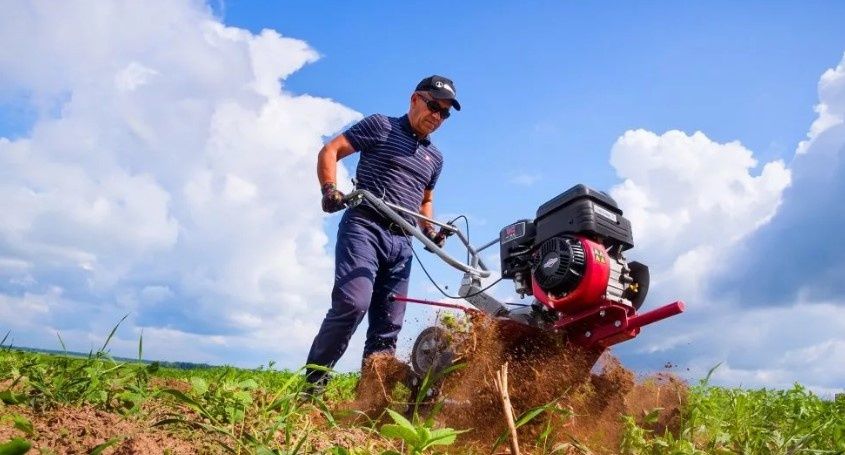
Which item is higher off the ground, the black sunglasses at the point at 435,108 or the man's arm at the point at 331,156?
the black sunglasses at the point at 435,108

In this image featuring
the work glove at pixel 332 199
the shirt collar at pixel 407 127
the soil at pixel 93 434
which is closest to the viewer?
the soil at pixel 93 434

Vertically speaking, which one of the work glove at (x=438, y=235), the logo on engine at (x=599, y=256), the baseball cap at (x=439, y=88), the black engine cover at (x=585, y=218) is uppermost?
the baseball cap at (x=439, y=88)

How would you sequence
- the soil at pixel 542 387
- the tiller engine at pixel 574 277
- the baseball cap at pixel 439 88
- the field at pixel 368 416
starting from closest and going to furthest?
1. the field at pixel 368 416
2. the soil at pixel 542 387
3. the tiller engine at pixel 574 277
4. the baseball cap at pixel 439 88

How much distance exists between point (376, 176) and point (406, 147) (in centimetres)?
37

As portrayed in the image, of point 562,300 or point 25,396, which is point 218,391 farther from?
point 562,300

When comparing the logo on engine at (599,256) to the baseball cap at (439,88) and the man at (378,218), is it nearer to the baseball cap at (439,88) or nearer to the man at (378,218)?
the man at (378,218)

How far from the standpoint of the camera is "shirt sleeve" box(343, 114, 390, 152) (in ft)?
17.0

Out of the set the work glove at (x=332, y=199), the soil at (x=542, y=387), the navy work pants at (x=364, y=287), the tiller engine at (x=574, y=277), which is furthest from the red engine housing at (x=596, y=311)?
the work glove at (x=332, y=199)

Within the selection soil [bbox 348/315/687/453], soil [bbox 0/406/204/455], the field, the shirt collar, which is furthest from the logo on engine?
soil [bbox 0/406/204/455]

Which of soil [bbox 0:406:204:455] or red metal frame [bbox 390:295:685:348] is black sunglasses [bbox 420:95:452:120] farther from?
soil [bbox 0:406:204:455]

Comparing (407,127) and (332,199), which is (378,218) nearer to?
(332,199)

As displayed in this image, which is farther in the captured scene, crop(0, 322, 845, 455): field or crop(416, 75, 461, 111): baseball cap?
crop(416, 75, 461, 111): baseball cap

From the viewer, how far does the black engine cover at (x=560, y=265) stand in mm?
3697

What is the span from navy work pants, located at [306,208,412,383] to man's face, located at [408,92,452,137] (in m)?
0.95
